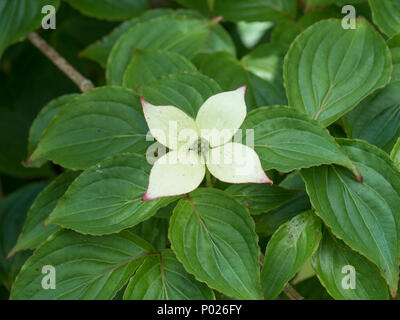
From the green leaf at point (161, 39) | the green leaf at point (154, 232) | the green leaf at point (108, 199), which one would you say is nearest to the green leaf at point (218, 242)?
the green leaf at point (108, 199)

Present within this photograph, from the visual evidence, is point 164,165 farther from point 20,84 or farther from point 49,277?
point 20,84

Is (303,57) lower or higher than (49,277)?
higher

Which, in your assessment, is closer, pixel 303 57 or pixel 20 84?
pixel 303 57

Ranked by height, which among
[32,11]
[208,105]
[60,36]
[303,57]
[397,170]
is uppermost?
[60,36]

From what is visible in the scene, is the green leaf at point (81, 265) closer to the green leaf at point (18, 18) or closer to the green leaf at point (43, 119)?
the green leaf at point (43, 119)

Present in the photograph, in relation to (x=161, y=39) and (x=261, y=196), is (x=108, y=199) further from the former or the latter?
(x=161, y=39)

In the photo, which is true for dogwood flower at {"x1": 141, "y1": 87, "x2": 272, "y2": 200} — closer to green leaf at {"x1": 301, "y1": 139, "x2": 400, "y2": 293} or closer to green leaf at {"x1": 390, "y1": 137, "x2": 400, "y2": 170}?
green leaf at {"x1": 301, "y1": 139, "x2": 400, "y2": 293}

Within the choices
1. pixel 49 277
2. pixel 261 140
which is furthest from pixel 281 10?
pixel 49 277

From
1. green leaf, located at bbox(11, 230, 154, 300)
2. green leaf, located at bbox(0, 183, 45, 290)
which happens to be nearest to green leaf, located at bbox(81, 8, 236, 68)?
green leaf, located at bbox(0, 183, 45, 290)
